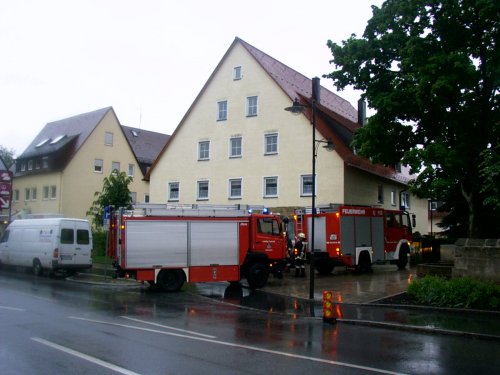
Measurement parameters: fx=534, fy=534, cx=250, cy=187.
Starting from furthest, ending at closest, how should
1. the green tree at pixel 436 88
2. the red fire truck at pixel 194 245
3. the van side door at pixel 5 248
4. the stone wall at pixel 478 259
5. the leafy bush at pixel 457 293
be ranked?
1. the van side door at pixel 5 248
2. the red fire truck at pixel 194 245
3. the green tree at pixel 436 88
4. the stone wall at pixel 478 259
5. the leafy bush at pixel 457 293

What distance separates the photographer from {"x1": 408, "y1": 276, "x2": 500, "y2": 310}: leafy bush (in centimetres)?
1345

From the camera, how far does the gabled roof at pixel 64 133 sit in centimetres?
4766

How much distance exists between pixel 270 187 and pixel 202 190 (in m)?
5.64

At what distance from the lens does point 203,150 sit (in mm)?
35875

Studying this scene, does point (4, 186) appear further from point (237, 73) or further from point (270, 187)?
point (237, 73)

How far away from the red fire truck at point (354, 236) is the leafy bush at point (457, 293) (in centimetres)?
895

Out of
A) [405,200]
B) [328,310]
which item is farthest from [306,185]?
[328,310]

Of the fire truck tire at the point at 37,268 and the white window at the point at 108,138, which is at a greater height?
the white window at the point at 108,138

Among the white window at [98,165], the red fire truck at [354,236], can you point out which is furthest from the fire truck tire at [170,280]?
the white window at [98,165]

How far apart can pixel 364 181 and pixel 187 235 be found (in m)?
16.5

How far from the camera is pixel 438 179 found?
17172mm

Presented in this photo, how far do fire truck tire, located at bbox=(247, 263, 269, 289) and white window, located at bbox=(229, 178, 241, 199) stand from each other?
46.5 ft

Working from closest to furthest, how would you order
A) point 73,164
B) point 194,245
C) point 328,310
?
point 328,310 → point 194,245 → point 73,164

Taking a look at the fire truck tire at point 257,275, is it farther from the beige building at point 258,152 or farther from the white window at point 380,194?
the white window at point 380,194
